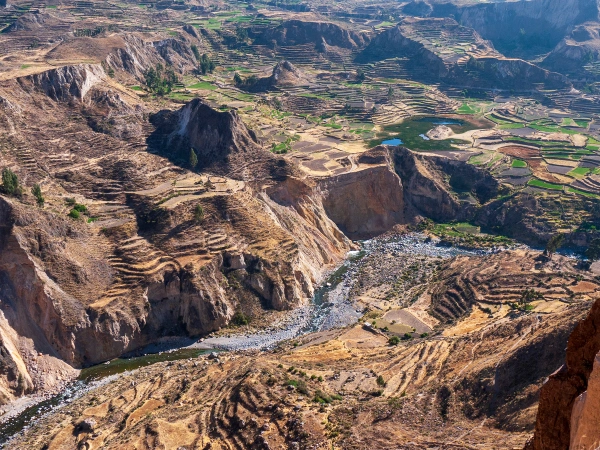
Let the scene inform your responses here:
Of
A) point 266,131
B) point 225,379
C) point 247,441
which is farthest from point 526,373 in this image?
point 266,131

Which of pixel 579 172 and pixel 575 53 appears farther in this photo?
pixel 575 53

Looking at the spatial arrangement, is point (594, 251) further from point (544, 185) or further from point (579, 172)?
point (579, 172)

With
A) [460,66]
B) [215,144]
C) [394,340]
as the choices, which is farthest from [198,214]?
[460,66]

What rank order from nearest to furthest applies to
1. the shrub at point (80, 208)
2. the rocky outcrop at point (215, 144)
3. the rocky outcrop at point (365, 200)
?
the shrub at point (80, 208)
the rocky outcrop at point (215, 144)
the rocky outcrop at point (365, 200)

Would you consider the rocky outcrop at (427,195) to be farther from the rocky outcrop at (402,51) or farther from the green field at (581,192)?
the rocky outcrop at (402,51)

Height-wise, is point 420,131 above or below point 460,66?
below

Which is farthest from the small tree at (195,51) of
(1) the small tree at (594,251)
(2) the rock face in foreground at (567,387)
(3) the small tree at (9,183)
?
(2) the rock face in foreground at (567,387)

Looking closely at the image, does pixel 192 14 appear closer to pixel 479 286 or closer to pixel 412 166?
pixel 412 166
